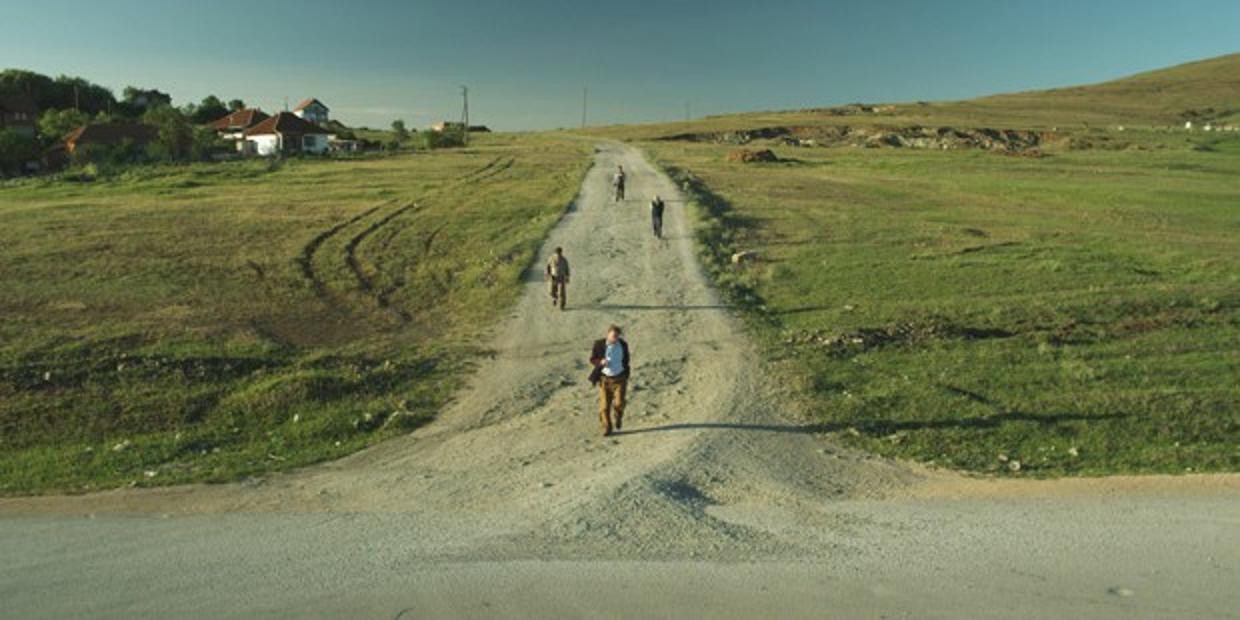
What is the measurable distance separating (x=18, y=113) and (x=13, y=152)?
3187cm

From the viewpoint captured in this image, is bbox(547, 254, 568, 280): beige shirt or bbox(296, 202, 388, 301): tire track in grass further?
bbox(296, 202, 388, 301): tire track in grass

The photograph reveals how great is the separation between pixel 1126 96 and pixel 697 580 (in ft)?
528

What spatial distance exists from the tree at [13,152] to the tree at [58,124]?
1180cm

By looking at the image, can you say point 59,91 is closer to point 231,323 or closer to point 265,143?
point 265,143

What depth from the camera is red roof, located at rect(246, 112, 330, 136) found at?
3395 inches

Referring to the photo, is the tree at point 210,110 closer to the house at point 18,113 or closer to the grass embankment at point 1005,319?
the house at point 18,113

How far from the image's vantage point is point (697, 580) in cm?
786

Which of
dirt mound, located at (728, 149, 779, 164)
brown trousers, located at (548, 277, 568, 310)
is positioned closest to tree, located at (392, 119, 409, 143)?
dirt mound, located at (728, 149, 779, 164)

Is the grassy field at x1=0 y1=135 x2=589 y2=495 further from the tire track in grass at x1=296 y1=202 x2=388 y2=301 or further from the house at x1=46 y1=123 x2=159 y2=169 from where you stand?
the house at x1=46 y1=123 x2=159 y2=169

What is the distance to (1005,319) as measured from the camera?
19.1 metres

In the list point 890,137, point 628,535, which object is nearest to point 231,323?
point 628,535

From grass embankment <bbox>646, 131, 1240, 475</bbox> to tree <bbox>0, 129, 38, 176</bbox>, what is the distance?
53.6m

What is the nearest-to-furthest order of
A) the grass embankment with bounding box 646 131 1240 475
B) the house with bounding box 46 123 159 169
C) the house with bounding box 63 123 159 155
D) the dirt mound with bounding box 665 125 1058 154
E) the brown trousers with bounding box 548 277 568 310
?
the grass embankment with bounding box 646 131 1240 475 → the brown trousers with bounding box 548 277 568 310 → the house with bounding box 46 123 159 169 → the house with bounding box 63 123 159 155 → the dirt mound with bounding box 665 125 1058 154

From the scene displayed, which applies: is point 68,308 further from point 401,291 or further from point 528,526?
point 528,526
